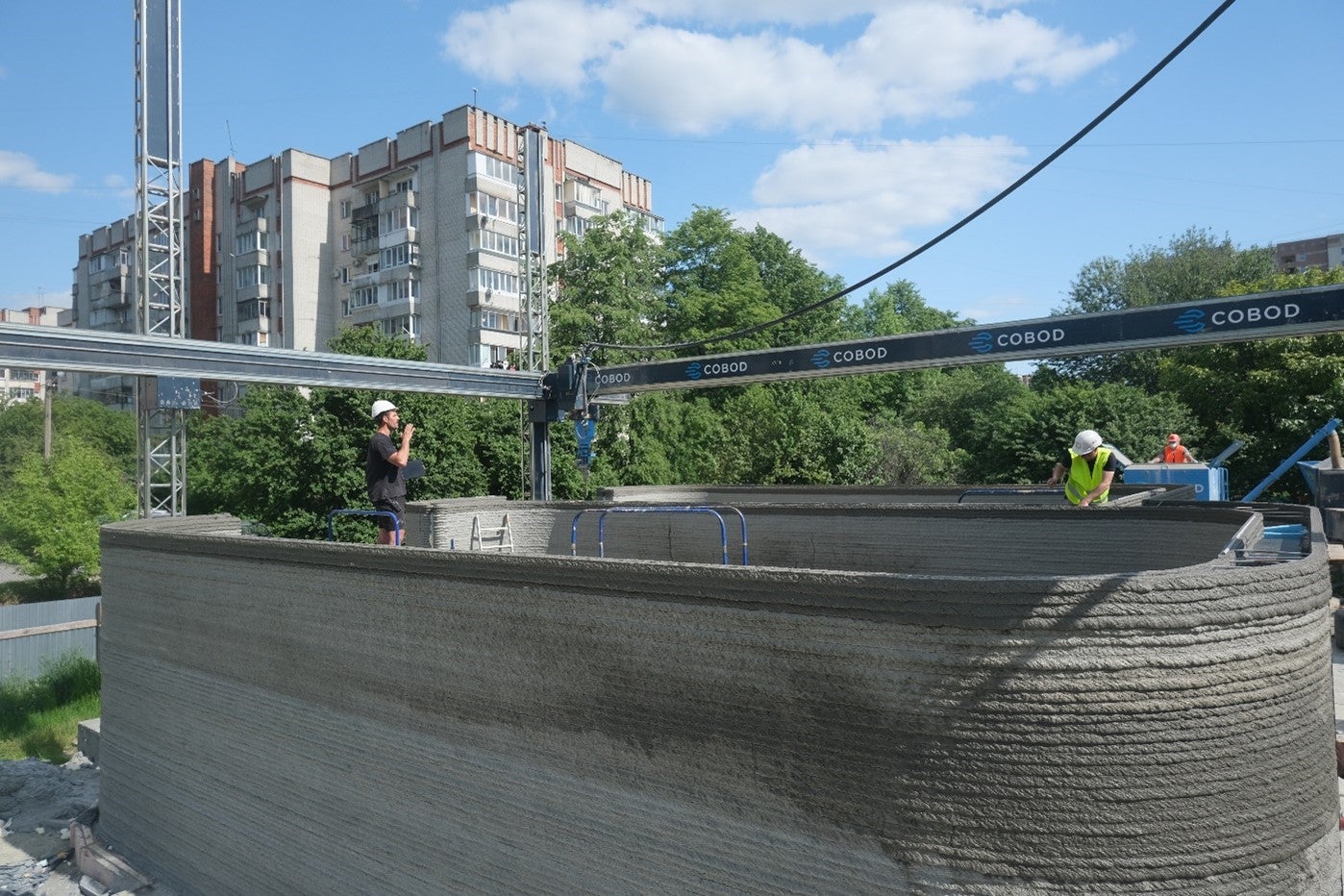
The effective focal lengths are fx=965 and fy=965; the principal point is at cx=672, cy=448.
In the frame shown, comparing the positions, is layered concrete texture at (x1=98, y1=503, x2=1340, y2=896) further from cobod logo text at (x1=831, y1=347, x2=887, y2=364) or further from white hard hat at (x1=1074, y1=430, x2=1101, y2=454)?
cobod logo text at (x1=831, y1=347, x2=887, y2=364)

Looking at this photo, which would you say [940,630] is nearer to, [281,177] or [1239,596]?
[1239,596]

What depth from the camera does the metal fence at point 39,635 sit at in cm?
2062

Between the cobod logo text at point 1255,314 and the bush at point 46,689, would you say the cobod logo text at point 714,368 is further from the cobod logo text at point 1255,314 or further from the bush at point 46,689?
the bush at point 46,689

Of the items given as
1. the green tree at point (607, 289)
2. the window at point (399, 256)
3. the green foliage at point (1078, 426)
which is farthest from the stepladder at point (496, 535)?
the window at point (399, 256)

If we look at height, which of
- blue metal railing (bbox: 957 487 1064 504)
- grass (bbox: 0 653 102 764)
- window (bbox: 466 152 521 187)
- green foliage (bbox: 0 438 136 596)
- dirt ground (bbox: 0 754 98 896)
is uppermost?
window (bbox: 466 152 521 187)

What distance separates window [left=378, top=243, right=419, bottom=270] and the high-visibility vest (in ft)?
→ 146

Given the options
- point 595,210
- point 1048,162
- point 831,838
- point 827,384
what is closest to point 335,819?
point 831,838

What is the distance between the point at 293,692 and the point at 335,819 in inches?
38.7

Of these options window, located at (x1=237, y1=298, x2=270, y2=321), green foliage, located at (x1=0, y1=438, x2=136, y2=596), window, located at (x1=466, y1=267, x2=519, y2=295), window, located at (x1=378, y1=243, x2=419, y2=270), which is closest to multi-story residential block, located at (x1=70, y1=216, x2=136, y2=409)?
window, located at (x1=237, y1=298, x2=270, y2=321)

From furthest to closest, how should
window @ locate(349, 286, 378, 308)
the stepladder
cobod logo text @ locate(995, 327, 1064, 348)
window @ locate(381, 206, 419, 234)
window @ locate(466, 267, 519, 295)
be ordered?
window @ locate(349, 286, 378, 308)
window @ locate(381, 206, 419, 234)
window @ locate(466, 267, 519, 295)
the stepladder
cobod logo text @ locate(995, 327, 1064, 348)

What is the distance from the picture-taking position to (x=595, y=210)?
5388cm

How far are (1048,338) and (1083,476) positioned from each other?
5.85 ft

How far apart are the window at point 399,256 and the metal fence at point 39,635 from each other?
2953 centimetres

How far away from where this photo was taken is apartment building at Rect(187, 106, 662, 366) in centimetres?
4706
